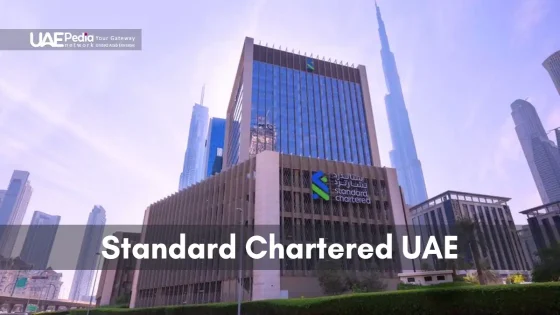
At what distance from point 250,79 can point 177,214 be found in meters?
41.7

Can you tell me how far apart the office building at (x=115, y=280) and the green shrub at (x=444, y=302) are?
76848mm

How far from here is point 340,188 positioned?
53.9m

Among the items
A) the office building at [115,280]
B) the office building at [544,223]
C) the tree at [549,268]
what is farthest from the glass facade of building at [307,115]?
the office building at [544,223]

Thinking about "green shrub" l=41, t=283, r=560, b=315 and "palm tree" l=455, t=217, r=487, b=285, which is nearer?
"green shrub" l=41, t=283, r=560, b=315

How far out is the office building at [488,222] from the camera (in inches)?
5064

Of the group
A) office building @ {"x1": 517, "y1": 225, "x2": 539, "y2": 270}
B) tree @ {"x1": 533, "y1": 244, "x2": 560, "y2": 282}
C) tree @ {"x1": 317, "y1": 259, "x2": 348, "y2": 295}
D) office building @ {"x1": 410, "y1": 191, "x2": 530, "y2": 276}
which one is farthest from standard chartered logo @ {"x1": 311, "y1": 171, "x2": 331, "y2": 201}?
office building @ {"x1": 517, "y1": 225, "x2": 539, "y2": 270}

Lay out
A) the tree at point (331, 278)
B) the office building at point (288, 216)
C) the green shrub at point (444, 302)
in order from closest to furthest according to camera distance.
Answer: the green shrub at point (444, 302)
the tree at point (331, 278)
the office building at point (288, 216)

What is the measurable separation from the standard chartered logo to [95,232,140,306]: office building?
2375 inches

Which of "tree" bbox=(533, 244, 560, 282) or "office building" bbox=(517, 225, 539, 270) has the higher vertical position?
"office building" bbox=(517, 225, 539, 270)

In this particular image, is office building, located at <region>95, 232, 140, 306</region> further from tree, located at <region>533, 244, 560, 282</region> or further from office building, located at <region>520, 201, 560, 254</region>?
office building, located at <region>520, 201, 560, 254</region>

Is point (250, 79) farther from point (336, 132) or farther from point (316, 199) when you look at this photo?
point (316, 199)

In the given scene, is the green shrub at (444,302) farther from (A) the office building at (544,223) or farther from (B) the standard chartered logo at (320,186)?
(A) the office building at (544,223)

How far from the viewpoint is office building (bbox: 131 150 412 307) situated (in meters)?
46.6

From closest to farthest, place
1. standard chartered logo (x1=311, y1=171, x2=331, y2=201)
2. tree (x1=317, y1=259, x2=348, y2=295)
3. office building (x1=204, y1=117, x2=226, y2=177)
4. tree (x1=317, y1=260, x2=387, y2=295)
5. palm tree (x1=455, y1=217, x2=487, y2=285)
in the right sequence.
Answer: tree (x1=317, y1=260, x2=387, y2=295) < tree (x1=317, y1=259, x2=348, y2=295) < standard chartered logo (x1=311, y1=171, x2=331, y2=201) < palm tree (x1=455, y1=217, x2=487, y2=285) < office building (x1=204, y1=117, x2=226, y2=177)
